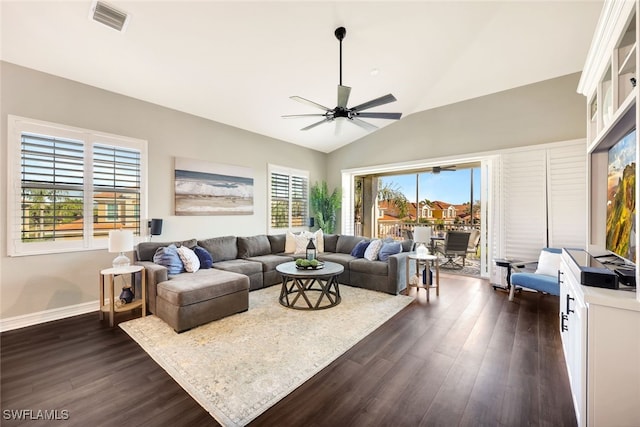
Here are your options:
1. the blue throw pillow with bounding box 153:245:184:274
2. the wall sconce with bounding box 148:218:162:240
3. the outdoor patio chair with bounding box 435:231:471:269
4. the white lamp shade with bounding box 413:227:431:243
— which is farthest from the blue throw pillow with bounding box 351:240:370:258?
the wall sconce with bounding box 148:218:162:240

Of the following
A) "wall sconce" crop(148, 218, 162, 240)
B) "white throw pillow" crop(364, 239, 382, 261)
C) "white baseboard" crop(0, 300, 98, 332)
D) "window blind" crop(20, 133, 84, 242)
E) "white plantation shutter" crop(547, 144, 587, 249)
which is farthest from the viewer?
"white throw pillow" crop(364, 239, 382, 261)

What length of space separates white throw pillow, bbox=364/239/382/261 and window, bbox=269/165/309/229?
92.9 inches

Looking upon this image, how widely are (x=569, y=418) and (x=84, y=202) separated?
530cm

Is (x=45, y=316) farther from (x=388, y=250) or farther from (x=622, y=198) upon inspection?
(x=622, y=198)

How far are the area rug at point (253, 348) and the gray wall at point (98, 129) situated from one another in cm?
113

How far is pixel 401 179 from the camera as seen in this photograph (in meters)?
9.12

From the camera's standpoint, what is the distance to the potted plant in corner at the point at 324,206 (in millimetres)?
7020

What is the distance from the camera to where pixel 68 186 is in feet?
11.2

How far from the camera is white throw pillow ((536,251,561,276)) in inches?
148

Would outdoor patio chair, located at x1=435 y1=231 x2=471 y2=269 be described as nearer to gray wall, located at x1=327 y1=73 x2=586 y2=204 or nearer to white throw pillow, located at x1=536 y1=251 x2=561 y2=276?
gray wall, located at x1=327 y1=73 x2=586 y2=204

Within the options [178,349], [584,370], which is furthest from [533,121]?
[178,349]

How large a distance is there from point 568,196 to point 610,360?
3901mm

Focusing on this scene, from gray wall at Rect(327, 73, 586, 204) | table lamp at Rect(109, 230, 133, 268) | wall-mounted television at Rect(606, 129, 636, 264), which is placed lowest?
table lamp at Rect(109, 230, 133, 268)

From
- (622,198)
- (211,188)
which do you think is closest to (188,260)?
(211,188)
